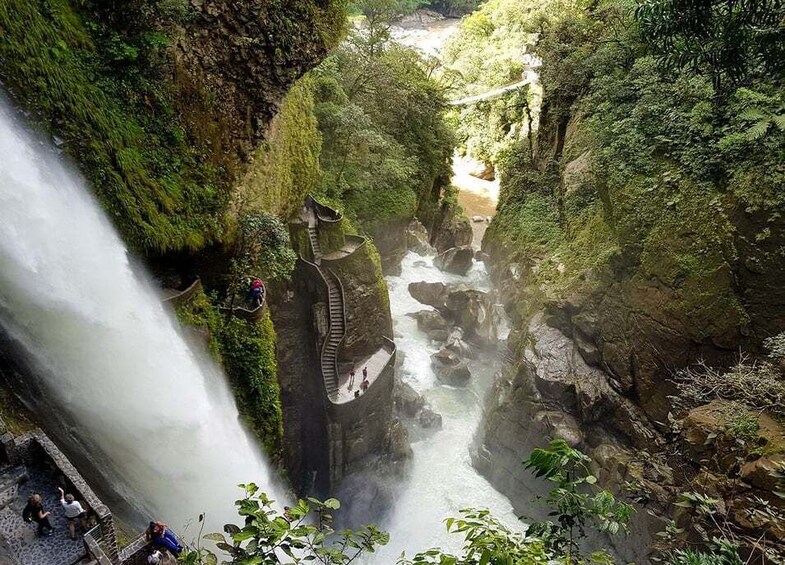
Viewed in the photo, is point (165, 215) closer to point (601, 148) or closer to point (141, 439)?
point (141, 439)

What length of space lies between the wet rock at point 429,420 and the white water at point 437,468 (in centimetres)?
35

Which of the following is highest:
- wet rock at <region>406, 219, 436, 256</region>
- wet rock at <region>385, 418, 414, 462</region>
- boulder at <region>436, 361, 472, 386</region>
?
wet rock at <region>406, 219, 436, 256</region>

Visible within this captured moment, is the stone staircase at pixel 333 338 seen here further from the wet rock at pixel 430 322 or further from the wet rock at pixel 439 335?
the wet rock at pixel 430 322

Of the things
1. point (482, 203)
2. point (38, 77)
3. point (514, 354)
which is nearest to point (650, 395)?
point (514, 354)

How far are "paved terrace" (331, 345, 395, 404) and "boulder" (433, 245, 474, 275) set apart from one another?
14718mm

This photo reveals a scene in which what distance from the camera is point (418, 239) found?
115 feet

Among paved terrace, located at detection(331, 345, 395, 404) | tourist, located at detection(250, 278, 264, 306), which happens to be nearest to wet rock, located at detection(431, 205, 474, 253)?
paved terrace, located at detection(331, 345, 395, 404)

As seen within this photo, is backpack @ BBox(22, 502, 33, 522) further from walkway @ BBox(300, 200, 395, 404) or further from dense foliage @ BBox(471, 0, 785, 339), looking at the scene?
dense foliage @ BBox(471, 0, 785, 339)

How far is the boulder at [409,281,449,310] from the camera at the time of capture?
2873 centimetres

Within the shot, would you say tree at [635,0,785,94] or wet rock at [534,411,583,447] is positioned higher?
tree at [635,0,785,94]

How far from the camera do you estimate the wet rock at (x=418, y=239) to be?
3478 cm

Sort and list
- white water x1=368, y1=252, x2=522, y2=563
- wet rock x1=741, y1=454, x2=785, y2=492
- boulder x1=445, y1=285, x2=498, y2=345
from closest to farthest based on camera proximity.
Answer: wet rock x1=741, y1=454, x2=785, y2=492, white water x1=368, y1=252, x2=522, y2=563, boulder x1=445, y1=285, x2=498, y2=345

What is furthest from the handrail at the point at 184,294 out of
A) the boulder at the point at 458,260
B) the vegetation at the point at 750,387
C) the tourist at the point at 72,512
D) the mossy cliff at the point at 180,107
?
the boulder at the point at 458,260

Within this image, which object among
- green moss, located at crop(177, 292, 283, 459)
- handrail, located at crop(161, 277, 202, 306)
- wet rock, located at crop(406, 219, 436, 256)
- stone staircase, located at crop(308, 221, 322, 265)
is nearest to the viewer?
handrail, located at crop(161, 277, 202, 306)
